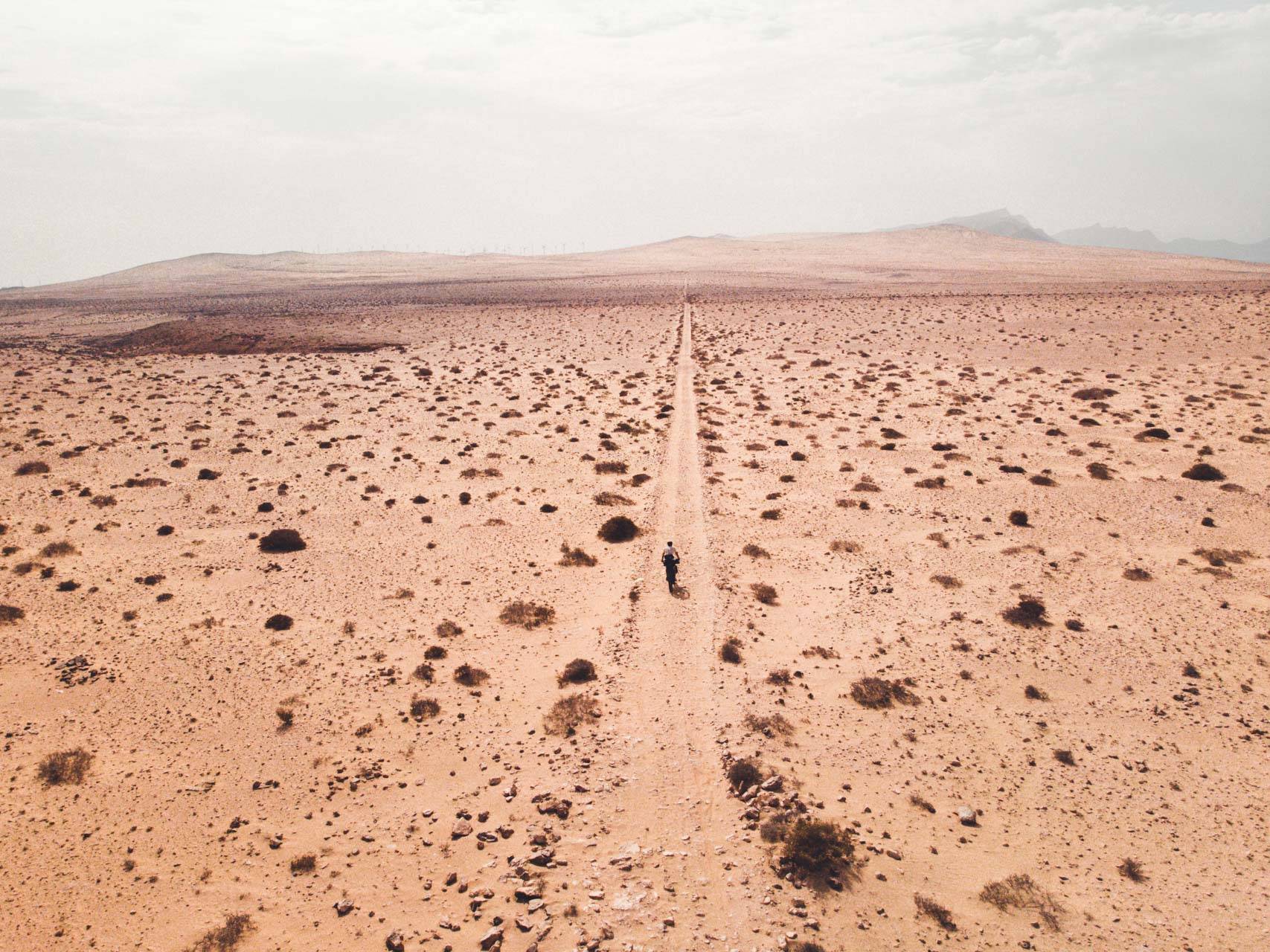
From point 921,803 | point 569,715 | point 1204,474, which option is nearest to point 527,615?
point 569,715

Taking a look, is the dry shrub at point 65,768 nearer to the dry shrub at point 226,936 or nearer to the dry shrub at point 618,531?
the dry shrub at point 226,936

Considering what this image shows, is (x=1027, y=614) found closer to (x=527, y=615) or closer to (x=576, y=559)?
(x=576, y=559)

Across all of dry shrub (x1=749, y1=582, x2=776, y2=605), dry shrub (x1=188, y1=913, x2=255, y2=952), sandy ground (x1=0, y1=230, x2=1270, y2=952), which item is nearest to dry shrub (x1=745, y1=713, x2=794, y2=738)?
sandy ground (x1=0, y1=230, x2=1270, y2=952)

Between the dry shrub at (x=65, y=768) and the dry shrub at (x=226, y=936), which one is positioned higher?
the dry shrub at (x=65, y=768)

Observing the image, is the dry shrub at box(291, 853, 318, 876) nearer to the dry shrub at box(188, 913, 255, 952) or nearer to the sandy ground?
the sandy ground

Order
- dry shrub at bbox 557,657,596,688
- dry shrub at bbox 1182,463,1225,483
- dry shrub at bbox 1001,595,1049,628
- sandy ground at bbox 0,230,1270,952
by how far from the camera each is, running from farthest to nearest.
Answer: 1. dry shrub at bbox 1182,463,1225,483
2. dry shrub at bbox 1001,595,1049,628
3. dry shrub at bbox 557,657,596,688
4. sandy ground at bbox 0,230,1270,952

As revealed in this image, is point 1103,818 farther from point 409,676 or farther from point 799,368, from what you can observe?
point 799,368

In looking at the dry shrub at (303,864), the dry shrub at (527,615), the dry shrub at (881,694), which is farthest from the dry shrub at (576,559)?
the dry shrub at (303,864)
